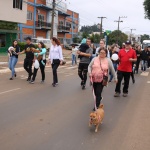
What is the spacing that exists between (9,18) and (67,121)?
29275 mm

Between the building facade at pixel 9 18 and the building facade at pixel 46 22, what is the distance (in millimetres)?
8213

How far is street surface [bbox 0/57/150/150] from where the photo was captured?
17.1ft

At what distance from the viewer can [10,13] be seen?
34.2 m

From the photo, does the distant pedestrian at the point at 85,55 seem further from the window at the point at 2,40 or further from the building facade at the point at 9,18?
the window at the point at 2,40

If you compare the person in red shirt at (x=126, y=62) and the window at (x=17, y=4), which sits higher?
the window at (x=17, y=4)

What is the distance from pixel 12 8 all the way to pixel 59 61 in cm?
2462

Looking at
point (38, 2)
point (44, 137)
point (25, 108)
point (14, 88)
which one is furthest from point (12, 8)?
point (44, 137)

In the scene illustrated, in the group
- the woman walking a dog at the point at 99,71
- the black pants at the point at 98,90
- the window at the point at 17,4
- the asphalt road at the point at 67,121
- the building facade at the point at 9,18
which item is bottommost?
the asphalt road at the point at 67,121

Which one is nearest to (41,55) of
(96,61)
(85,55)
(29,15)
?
(85,55)

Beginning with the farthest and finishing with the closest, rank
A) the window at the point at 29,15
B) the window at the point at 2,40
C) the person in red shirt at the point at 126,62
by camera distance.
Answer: the window at the point at 29,15 < the window at the point at 2,40 < the person in red shirt at the point at 126,62

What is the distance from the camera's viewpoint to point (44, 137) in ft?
17.9

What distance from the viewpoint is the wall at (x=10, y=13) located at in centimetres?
3284

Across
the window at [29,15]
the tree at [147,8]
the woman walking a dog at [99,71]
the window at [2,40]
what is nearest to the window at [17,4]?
the window at [2,40]

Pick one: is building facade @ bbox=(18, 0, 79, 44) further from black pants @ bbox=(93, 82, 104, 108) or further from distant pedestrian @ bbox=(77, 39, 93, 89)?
black pants @ bbox=(93, 82, 104, 108)
